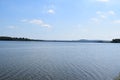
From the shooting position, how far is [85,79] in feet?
63.8

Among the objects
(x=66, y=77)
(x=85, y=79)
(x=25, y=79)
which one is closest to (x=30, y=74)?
(x=25, y=79)

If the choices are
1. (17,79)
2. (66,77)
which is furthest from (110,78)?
(17,79)

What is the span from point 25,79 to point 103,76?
923 centimetres

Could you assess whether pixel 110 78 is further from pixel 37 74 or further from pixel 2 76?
pixel 2 76

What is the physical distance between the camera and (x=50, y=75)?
68.0 feet

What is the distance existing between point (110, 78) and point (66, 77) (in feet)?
16.7

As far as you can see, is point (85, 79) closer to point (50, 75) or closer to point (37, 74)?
point (50, 75)

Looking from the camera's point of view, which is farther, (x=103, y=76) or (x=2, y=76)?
(x=103, y=76)

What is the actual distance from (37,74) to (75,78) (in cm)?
461

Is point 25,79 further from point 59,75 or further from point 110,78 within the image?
point 110,78

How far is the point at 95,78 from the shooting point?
2014 cm

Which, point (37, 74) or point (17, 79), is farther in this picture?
point (37, 74)

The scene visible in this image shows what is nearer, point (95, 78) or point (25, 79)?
point (25, 79)

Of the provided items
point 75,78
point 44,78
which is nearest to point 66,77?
point 75,78
